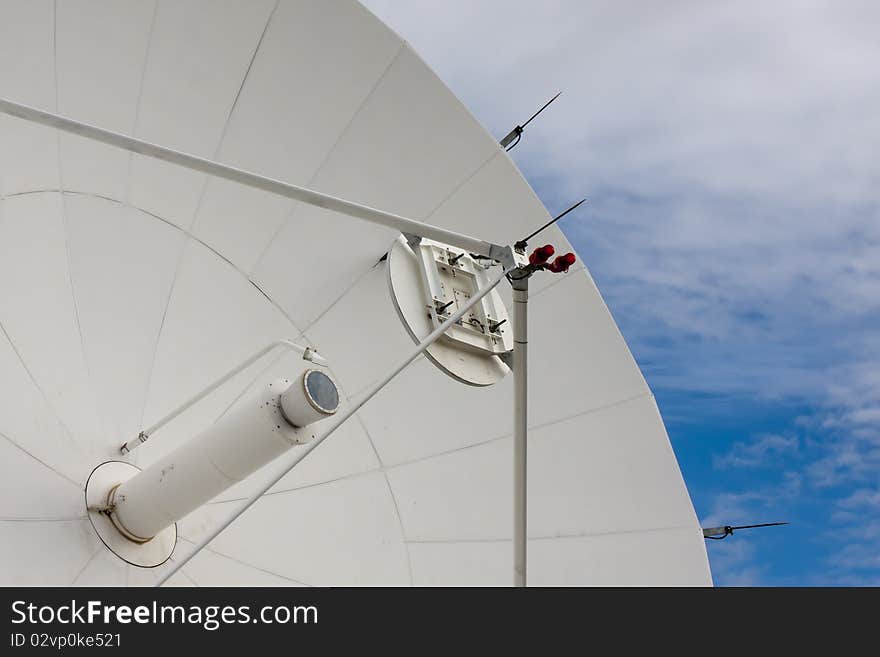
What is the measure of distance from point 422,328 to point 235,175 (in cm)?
207

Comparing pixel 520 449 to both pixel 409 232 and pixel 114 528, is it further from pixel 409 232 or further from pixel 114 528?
pixel 114 528

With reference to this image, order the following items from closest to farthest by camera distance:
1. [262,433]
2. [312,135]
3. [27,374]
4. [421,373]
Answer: [262,433]
[27,374]
[312,135]
[421,373]

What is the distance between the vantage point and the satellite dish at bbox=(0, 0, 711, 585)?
28.7ft

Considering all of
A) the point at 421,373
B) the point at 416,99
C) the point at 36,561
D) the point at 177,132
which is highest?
the point at 416,99

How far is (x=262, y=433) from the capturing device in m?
8.28

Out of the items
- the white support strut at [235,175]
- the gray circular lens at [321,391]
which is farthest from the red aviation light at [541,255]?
the gray circular lens at [321,391]

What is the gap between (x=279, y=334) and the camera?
10.4 metres

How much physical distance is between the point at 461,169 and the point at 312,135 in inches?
58.2

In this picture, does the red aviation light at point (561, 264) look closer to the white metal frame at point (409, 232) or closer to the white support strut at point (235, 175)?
the white metal frame at point (409, 232)

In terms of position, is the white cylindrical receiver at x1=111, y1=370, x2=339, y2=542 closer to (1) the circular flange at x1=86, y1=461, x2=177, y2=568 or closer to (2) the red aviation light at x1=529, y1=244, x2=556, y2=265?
(1) the circular flange at x1=86, y1=461, x2=177, y2=568

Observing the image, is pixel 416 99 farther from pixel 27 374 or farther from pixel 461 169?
pixel 27 374

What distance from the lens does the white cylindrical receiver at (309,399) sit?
8.16 meters
